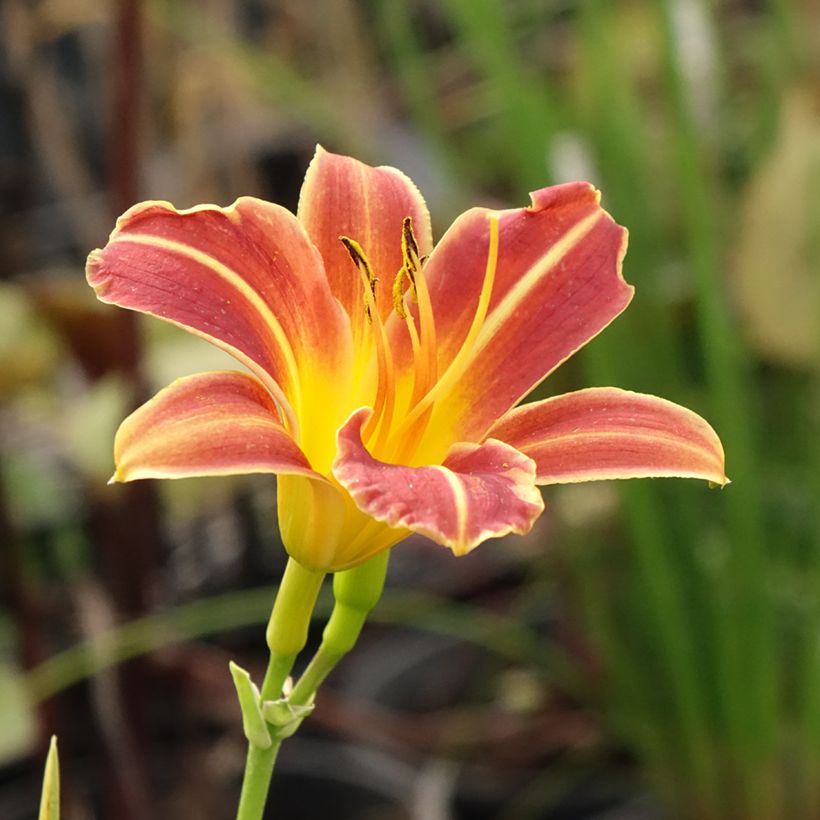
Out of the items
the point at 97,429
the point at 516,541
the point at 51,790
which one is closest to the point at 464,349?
the point at 51,790

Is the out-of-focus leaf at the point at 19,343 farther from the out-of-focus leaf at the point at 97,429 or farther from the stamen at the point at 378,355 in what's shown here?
the stamen at the point at 378,355

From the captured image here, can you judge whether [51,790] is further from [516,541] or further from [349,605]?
[516,541]

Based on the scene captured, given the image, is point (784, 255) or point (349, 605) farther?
point (784, 255)

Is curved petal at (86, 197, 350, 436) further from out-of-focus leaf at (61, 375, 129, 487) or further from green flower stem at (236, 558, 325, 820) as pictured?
out-of-focus leaf at (61, 375, 129, 487)

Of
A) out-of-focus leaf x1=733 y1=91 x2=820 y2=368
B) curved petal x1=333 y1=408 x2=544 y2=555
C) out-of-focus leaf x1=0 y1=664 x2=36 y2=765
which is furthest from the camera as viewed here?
out-of-focus leaf x1=733 y1=91 x2=820 y2=368

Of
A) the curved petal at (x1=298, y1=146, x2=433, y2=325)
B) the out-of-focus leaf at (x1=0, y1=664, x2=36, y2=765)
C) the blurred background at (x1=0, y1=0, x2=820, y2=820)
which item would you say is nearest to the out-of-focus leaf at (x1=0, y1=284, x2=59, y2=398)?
the blurred background at (x1=0, y1=0, x2=820, y2=820)

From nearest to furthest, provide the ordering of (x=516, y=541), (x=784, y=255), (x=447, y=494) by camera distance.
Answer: (x=447, y=494) → (x=784, y=255) → (x=516, y=541)

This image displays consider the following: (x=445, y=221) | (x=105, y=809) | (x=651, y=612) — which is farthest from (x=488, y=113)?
(x=105, y=809)
